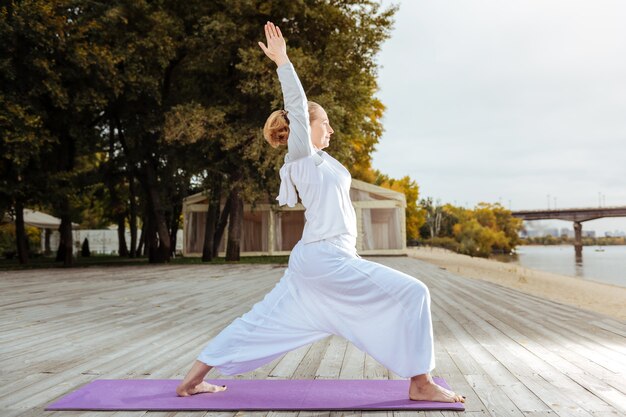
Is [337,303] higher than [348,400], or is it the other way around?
[337,303]

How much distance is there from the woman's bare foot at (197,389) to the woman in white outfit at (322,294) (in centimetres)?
24

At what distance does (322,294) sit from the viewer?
10.4 ft

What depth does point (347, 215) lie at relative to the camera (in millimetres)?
3199

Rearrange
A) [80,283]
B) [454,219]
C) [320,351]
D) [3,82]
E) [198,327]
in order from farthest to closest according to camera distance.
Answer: [454,219] → [3,82] → [80,283] → [198,327] → [320,351]

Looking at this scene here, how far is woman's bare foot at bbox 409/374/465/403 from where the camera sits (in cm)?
325

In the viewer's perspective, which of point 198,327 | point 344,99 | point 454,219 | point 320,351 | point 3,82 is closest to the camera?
point 320,351

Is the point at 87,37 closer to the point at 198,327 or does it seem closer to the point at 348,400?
the point at 198,327

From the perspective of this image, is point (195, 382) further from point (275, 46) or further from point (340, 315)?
point (275, 46)

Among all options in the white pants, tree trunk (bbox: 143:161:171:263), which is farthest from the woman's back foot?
tree trunk (bbox: 143:161:171:263)

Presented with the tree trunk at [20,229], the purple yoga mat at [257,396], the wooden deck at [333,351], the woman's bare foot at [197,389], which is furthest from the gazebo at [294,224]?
the woman's bare foot at [197,389]

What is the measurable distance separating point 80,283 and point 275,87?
846 cm

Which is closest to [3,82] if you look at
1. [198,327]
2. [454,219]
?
[198,327]

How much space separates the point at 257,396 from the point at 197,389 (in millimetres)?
357

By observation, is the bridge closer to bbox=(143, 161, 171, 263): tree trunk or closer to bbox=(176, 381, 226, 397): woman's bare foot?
bbox=(143, 161, 171, 263): tree trunk
